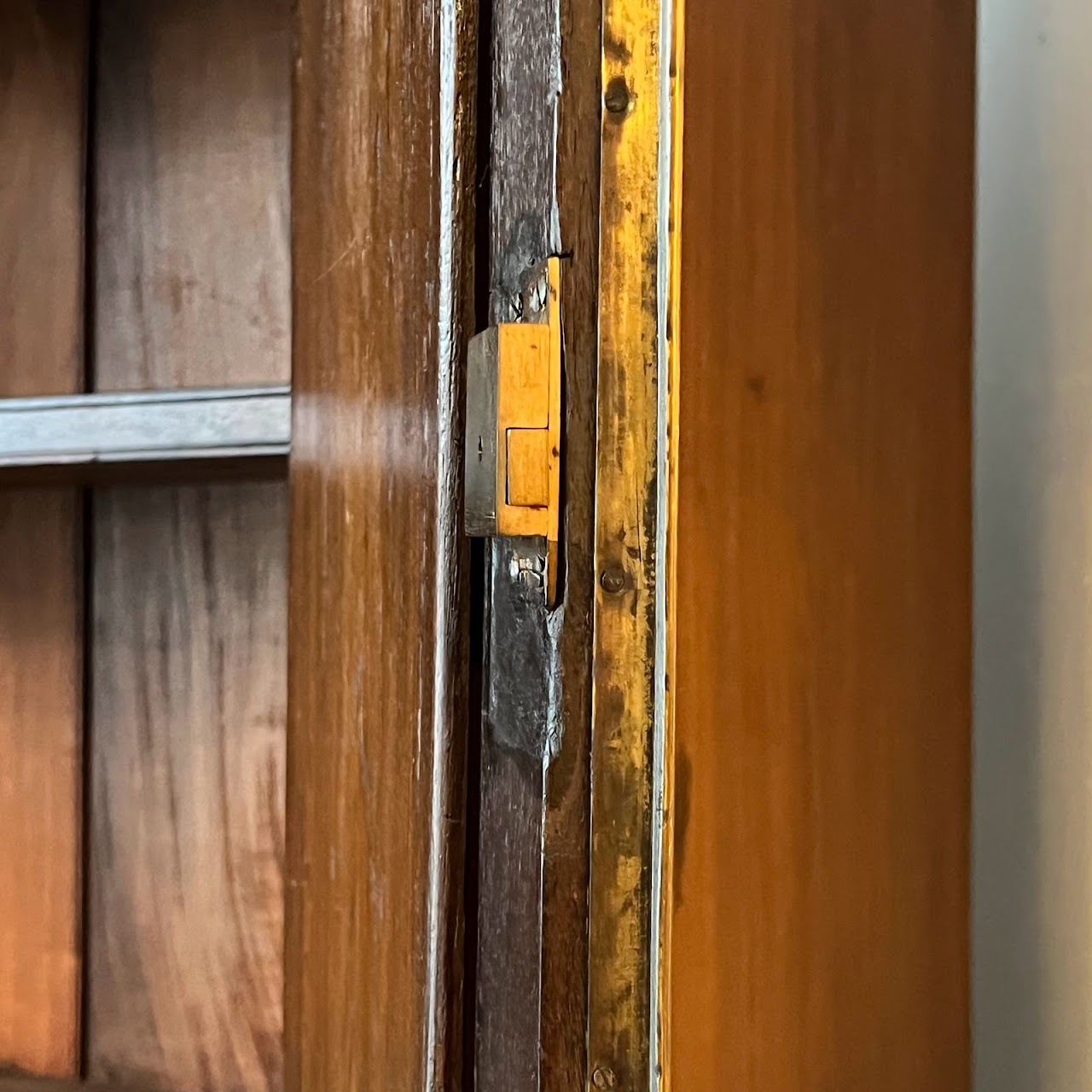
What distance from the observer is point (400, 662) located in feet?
1.05

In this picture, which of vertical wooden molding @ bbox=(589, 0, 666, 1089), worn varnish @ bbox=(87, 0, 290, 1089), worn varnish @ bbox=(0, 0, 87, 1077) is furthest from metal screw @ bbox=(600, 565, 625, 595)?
worn varnish @ bbox=(0, 0, 87, 1077)

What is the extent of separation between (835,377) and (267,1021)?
40 centimetres

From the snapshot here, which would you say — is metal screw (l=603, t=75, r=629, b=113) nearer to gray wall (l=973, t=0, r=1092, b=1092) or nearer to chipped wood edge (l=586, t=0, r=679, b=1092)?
chipped wood edge (l=586, t=0, r=679, b=1092)

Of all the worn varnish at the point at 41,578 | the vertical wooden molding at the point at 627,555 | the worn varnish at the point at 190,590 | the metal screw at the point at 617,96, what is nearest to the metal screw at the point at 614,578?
the vertical wooden molding at the point at 627,555

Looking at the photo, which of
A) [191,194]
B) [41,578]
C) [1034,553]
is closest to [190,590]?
[41,578]

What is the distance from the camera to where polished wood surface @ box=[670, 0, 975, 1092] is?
284 mm

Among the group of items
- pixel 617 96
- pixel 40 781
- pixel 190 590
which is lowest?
pixel 40 781

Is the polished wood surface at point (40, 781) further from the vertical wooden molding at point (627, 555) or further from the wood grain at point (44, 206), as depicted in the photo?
the vertical wooden molding at point (627, 555)

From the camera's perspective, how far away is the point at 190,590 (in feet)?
1.69

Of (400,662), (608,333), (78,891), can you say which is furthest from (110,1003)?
(608,333)

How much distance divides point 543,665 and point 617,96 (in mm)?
161

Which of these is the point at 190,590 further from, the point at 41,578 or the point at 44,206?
the point at 44,206

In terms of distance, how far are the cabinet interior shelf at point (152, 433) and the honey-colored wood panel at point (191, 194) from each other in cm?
9

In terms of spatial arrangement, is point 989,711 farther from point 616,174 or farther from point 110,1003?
point 110,1003
